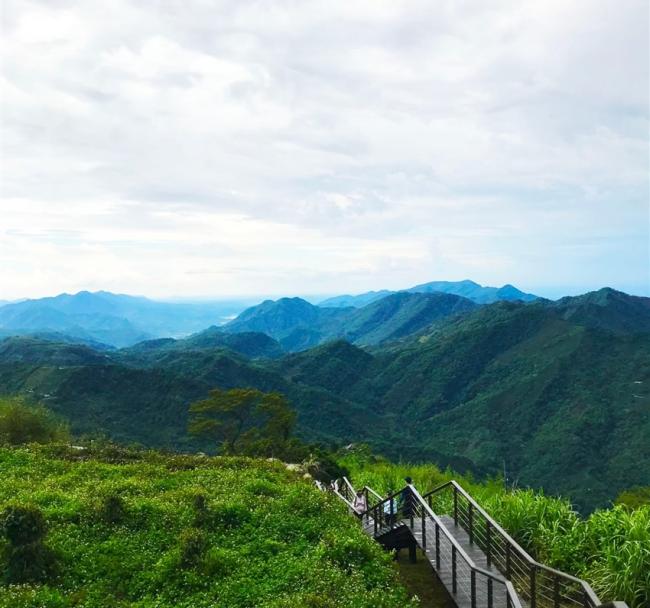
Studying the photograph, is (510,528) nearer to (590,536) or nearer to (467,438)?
(590,536)

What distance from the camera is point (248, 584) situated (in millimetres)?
10820

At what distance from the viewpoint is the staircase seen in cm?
952

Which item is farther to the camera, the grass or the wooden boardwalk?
the grass

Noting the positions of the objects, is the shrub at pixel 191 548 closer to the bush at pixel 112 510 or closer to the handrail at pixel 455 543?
the bush at pixel 112 510

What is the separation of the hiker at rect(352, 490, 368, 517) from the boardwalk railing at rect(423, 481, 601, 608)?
373 centimetres

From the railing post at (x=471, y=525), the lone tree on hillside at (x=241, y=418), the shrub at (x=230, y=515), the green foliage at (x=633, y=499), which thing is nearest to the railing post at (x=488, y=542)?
the railing post at (x=471, y=525)

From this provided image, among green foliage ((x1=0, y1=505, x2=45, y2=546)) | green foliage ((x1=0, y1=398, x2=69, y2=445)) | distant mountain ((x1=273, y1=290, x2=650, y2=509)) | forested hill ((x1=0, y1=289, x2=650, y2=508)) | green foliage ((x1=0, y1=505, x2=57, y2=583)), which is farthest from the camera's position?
distant mountain ((x1=273, y1=290, x2=650, y2=509))

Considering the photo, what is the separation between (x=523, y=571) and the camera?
35.0 ft

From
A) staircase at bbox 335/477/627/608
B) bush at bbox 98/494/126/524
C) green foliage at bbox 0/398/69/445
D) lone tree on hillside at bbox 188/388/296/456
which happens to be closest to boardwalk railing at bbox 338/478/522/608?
staircase at bbox 335/477/627/608

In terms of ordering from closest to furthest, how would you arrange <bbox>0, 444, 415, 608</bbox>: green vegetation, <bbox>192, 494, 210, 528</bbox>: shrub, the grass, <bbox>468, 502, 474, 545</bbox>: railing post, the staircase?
the staircase < <bbox>0, 444, 415, 608</bbox>: green vegetation < the grass < <bbox>468, 502, 474, 545</bbox>: railing post < <bbox>192, 494, 210, 528</bbox>: shrub

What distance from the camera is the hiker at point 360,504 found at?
17391 millimetres

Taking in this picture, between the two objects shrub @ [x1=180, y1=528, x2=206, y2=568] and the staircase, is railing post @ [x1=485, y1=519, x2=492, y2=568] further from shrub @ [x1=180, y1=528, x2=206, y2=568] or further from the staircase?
shrub @ [x1=180, y1=528, x2=206, y2=568]

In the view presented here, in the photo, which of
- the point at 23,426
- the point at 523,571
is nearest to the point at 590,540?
the point at 523,571

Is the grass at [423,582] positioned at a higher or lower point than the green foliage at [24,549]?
lower
